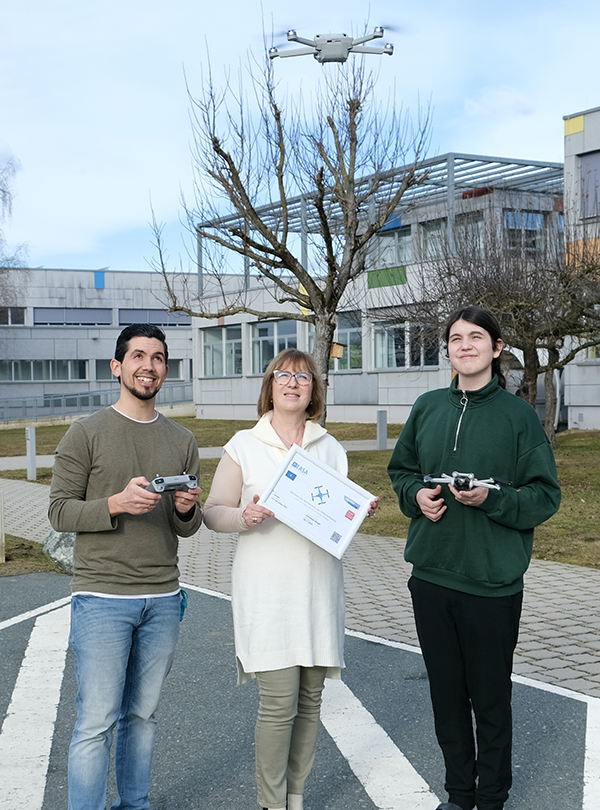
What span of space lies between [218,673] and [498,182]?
27.1 m

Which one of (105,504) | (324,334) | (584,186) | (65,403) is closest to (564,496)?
(324,334)

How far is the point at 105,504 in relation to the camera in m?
3.09

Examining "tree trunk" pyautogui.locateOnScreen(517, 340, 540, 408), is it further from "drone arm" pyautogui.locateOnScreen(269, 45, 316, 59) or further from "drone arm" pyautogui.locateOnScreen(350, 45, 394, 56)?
"drone arm" pyautogui.locateOnScreen(269, 45, 316, 59)

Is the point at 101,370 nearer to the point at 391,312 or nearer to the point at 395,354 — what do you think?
the point at 395,354

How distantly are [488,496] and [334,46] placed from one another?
12896mm

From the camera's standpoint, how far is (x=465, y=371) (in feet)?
11.3

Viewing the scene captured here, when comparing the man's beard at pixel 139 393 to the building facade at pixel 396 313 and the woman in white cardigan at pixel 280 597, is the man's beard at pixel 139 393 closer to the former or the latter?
the woman in white cardigan at pixel 280 597

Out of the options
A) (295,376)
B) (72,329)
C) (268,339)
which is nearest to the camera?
(295,376)

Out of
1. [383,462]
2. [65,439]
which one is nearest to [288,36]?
[383,462]

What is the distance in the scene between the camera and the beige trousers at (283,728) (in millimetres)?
3305

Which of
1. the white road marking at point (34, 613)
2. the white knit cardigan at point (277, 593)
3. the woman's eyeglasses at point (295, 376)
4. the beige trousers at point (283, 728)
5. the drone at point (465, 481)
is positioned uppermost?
the woman's eyeglasses at point (295, 376)

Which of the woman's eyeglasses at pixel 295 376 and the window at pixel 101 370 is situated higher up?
the window at pixel 101 370

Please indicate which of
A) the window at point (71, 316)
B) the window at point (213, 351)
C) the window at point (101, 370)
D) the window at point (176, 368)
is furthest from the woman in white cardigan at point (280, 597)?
the window at point (71, 316)

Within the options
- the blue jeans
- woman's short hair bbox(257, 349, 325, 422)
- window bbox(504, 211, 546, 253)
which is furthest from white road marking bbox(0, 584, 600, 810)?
window bbox(504, 211, 546, 253)
